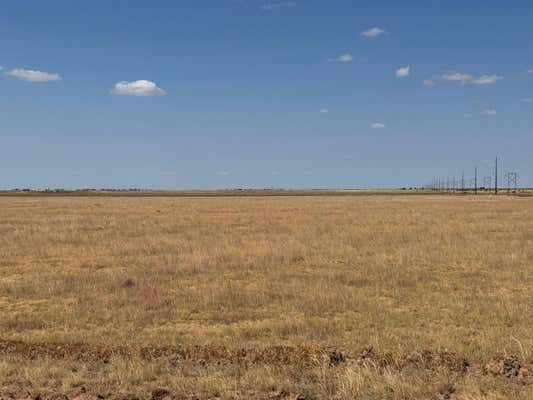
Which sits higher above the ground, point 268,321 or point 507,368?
A: point 507,368

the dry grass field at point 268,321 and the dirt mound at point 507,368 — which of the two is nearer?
the dry grass field at point 268,321

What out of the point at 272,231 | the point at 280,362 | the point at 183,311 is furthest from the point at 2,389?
the point at 272,231

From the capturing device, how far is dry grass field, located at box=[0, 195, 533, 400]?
306 inches

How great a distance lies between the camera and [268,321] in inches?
479

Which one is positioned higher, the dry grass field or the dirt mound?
the dirt mound

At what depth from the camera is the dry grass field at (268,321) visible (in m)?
7.78

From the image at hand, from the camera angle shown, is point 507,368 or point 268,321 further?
point 268,321

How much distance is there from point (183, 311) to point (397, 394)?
7.22 meters

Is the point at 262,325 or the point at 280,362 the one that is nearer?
the point at 280,362

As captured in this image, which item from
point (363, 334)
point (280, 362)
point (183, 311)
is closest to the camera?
point (280, 362)

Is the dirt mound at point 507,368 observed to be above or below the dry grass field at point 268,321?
above

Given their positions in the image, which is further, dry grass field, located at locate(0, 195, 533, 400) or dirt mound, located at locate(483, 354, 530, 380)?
dirt mound, located at locate(483, 354, 530, 380)

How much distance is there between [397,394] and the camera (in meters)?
7.28

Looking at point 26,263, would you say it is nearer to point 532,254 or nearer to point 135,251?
point 135,251
